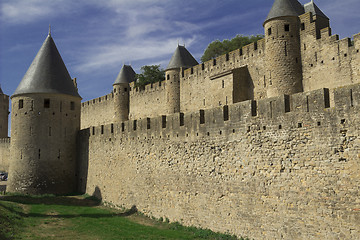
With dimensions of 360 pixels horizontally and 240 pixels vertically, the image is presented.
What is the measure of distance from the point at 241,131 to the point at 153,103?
23159mm

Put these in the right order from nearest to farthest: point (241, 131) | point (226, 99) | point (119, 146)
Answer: point (241, 131) < point (119, 146) < point (226, 99)

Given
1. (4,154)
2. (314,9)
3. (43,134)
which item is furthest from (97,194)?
(4,154)

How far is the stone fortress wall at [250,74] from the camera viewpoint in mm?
19797

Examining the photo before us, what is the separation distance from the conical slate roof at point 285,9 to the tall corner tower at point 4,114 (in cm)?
3949

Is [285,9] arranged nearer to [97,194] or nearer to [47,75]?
[47,75]

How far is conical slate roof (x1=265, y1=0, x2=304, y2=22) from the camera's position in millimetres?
21612

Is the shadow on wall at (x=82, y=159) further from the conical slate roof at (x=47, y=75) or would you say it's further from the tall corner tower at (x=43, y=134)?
the conical slate roof at (x=47, y=75)

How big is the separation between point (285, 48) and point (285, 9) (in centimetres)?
219

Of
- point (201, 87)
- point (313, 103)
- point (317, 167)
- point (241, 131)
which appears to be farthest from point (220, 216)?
point (201, 87)

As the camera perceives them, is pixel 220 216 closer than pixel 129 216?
Yes

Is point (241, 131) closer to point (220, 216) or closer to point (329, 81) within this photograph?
point (220, 216)

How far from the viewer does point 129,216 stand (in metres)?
15.1

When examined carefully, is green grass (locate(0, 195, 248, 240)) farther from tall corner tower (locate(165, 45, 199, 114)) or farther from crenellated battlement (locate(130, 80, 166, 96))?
crenellated battlement (locate(130, 80, 166, 96))

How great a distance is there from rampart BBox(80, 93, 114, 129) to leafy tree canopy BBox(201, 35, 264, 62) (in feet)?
35.8
